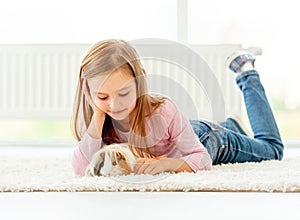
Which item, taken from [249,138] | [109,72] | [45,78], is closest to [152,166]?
[109,72]

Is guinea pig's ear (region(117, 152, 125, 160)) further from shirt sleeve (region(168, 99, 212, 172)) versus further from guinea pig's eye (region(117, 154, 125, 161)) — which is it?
shirt sleeve (region(168, 99, 212, 172))

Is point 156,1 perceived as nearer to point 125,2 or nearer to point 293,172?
point 125,2

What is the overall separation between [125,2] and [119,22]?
13cm

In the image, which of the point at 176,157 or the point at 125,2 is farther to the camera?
the point at 125,2

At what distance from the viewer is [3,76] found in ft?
9.87

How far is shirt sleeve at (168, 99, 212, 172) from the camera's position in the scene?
1266 millimetres

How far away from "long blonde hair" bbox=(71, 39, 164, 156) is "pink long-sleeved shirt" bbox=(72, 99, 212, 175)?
17mm

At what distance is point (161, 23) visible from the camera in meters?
3.38

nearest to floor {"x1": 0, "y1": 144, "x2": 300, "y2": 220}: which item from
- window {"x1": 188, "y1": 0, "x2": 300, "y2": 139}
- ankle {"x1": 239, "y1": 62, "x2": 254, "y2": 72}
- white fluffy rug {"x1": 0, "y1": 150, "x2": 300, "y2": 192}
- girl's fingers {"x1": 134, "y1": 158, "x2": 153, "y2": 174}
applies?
white fluffy rug {"x1": 0, "y1": 150, "x2": 300, "y2": 192}

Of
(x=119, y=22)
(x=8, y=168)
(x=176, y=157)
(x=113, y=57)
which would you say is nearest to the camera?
(x=113, y=57)
